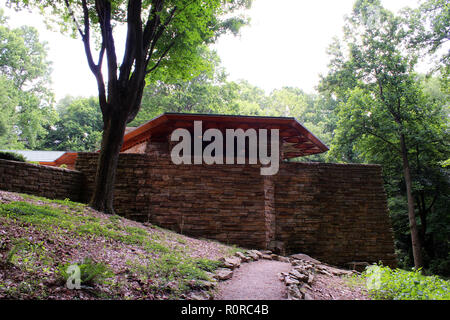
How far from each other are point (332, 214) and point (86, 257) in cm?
770

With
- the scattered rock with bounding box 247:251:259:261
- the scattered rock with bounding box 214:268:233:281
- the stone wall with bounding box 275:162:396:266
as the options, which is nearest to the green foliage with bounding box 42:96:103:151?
the stone wall with bounding box 275:162:396:266

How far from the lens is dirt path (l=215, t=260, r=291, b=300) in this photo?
3.58 metres

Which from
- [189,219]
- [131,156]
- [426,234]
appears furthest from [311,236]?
[426,234]

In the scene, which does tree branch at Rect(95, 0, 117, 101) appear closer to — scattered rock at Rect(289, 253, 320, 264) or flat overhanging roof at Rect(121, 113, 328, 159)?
flat overhanging roof at Rect(121, 113, 328, 159)

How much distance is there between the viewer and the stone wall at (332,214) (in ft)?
28.8

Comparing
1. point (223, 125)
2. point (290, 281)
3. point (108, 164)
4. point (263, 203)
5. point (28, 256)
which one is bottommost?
point (290, 281)

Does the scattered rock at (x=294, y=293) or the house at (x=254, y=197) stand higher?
the house at (x=254, y=197)

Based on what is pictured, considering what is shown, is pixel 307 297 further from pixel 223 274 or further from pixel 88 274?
pixel 88 274

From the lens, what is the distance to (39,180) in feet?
24.8

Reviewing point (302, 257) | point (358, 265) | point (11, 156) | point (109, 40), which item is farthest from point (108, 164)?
point (358, 265)

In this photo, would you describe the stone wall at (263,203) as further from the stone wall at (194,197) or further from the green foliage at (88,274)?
the green foliage at (88,274)

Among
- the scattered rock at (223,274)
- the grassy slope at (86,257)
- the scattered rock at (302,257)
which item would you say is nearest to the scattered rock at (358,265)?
the scattered rock at (302,257)

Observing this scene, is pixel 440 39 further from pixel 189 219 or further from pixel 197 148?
pixel 189 219

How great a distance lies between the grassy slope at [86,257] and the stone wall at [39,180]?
4.85 feet
